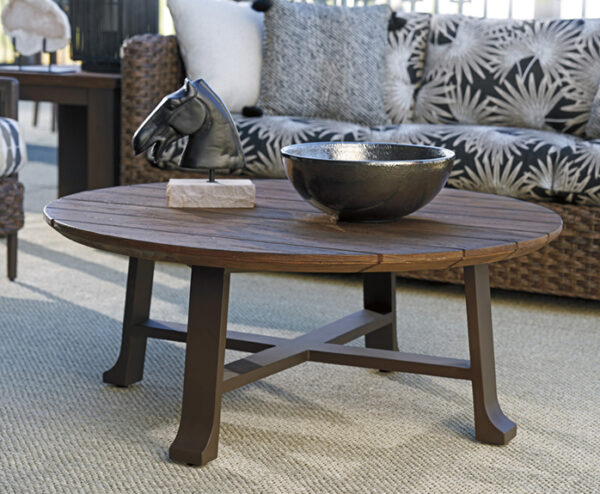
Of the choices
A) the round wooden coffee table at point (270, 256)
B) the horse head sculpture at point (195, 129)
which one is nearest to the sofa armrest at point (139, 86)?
the round wooden coffee table at point (270, 256)

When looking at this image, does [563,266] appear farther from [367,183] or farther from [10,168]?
[10,168]

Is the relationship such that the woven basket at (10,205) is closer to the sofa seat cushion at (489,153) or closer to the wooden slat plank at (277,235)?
the sofa seat cushion at (489,153)

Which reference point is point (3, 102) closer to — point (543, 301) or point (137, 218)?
point (137, 218)

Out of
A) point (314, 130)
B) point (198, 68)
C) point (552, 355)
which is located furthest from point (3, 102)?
point (552, 355)

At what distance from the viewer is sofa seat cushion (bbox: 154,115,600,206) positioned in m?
2.30

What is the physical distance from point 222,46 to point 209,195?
151 cm

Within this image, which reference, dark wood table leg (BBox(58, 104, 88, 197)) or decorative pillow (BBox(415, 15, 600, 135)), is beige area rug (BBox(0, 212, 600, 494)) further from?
dark wood table leg (BBox(58, 104, 88, 197))

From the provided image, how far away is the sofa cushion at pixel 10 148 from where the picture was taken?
7.61ft

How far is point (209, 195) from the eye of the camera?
153cm

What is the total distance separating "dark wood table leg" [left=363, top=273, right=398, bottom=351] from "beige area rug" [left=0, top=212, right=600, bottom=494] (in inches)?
3.2

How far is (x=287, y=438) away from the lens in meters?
1.48

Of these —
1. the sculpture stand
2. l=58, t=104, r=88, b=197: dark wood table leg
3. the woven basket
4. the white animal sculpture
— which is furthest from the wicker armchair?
the white animal sculpture

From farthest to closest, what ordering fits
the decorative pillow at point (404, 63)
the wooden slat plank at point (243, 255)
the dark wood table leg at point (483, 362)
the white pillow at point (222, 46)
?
the decorative pillow at point (404, 63), the white pillow at point (222, 46), the dark wood table leg at point (483, 362), the wooden slat plank at point (243, 255)

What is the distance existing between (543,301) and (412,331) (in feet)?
1.73
